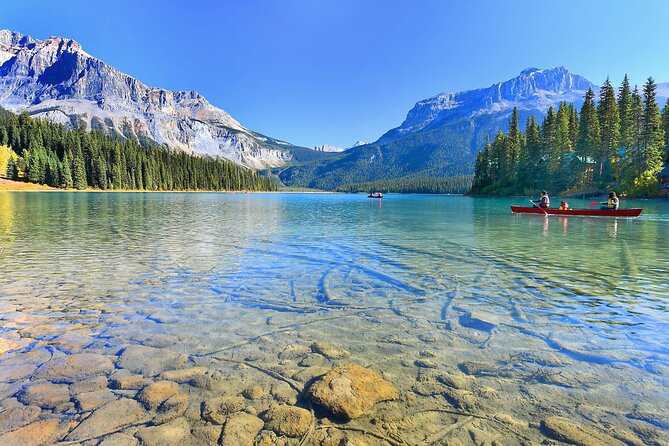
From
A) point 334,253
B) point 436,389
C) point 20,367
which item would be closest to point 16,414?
point 20,367

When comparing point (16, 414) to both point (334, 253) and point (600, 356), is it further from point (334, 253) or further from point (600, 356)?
point (334, 253)

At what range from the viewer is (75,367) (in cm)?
636

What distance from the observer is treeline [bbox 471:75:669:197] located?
74.2 m

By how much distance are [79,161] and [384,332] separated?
496 feet

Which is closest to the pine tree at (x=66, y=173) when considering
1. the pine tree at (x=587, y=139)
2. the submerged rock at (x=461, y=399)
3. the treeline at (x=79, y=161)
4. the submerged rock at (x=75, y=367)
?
the treeline at (x=79, y=161)

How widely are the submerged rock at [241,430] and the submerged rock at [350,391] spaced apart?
2.97ft

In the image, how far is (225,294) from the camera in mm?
11094

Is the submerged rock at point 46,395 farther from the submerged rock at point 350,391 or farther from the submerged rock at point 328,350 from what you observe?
the submerged rock at point 328,350

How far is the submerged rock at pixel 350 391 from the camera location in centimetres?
507

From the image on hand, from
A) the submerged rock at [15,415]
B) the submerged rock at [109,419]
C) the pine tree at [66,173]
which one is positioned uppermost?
the pine tree at [66,173]

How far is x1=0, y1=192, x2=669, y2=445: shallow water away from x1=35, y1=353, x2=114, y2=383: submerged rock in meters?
0.08

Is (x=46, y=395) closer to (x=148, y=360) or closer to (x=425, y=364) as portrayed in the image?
(x=148, y=360)

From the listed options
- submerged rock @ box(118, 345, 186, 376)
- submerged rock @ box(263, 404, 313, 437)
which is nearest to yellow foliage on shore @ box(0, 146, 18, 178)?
submerged rock @ box(118, 345, 186, 376)

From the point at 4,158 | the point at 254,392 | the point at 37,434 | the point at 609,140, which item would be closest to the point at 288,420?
the point at 254,392
